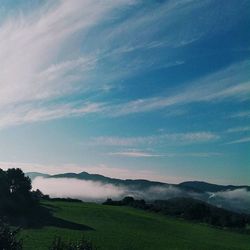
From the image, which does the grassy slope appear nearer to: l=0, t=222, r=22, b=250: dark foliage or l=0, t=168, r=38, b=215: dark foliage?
l=0, t=168, r=38, b=215: dark foliage

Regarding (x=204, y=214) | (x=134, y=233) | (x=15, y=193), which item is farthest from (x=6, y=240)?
(x=204, y=214)

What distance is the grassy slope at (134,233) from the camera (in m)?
64.8


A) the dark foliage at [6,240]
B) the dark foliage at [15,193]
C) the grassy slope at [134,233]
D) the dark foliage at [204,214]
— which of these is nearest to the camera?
the dark foliage at [6,240]

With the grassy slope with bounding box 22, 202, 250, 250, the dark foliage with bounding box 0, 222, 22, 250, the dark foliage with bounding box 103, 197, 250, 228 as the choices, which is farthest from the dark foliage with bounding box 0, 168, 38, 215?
the dark foliage with bounding box 0, 222, 22, 250

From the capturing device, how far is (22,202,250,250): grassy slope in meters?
64.8

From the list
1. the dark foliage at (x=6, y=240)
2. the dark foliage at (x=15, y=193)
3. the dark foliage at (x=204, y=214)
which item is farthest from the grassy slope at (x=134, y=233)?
the dark foliage at (x=6, y=240)

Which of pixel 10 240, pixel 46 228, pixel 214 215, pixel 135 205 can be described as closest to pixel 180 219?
pixel 214 215

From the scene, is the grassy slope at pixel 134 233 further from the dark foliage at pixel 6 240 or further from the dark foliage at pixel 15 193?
the dark foliage at pixel 6 240

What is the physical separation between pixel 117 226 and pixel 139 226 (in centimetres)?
626

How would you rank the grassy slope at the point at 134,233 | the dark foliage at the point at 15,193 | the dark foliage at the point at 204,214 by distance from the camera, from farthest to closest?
1. the dark foliage at the point at 204,214
2. the dark foliage at the point at 15,193
3. the grassy slope at the point at 134,233

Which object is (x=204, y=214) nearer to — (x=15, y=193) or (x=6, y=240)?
(x=15, y=193)

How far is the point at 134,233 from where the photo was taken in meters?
77.1

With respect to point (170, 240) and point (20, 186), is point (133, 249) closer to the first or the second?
point (170, 240)

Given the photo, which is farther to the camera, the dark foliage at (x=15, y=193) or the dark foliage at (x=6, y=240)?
the dark foliage at (x=15, y=193)
